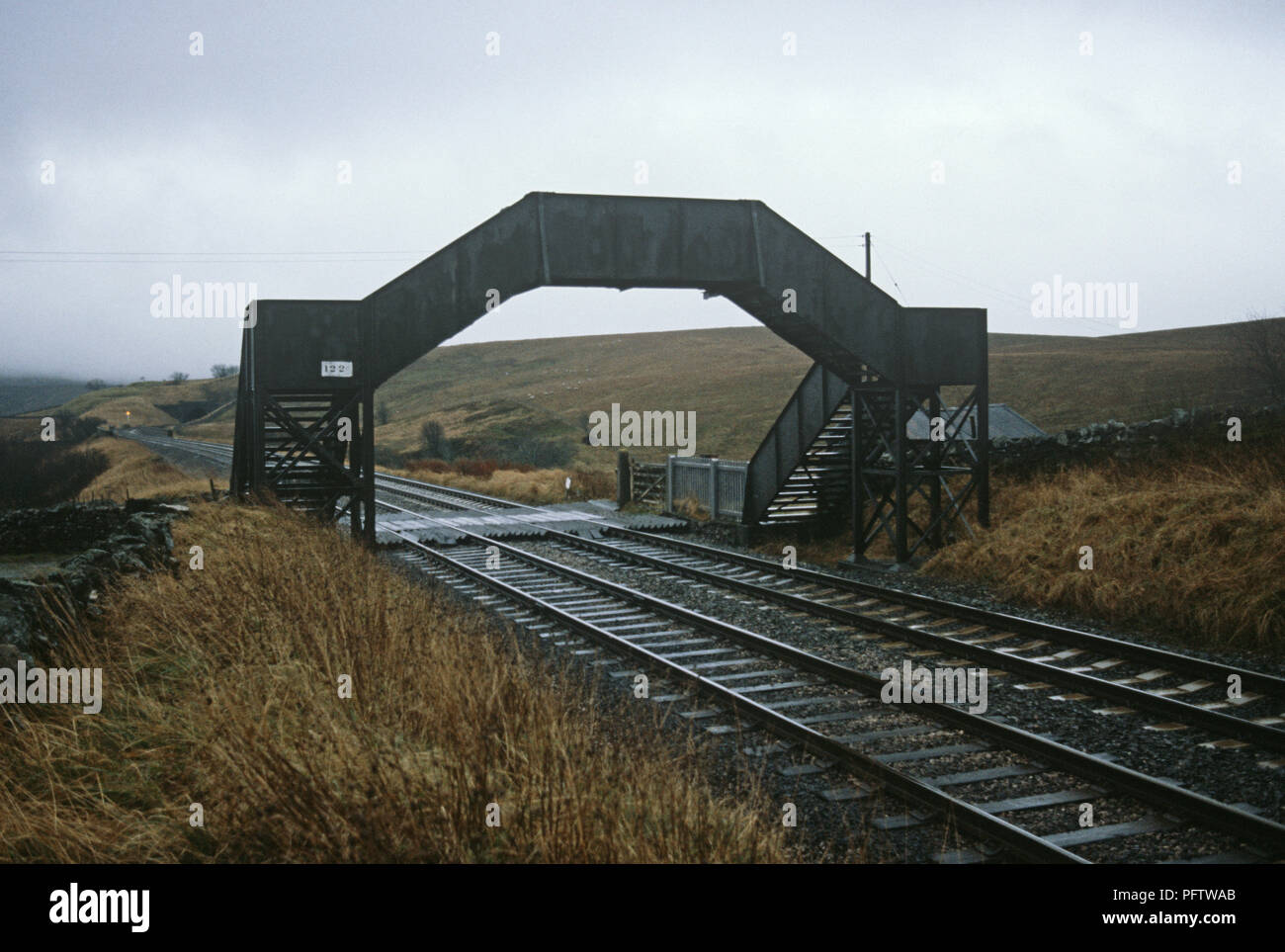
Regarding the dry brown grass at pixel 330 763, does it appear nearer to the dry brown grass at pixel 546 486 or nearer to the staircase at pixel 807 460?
the staircase at pixel 807 460

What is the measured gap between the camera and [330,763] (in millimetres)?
4641

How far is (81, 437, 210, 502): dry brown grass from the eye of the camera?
117 ft

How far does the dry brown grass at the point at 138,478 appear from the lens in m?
35.6

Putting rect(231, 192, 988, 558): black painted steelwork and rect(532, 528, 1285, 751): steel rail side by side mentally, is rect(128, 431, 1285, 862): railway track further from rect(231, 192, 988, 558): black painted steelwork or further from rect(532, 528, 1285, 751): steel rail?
rect(231, 192, 988, 558): black painted steelwork

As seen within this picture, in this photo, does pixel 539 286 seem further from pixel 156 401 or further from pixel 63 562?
pixel 156 401

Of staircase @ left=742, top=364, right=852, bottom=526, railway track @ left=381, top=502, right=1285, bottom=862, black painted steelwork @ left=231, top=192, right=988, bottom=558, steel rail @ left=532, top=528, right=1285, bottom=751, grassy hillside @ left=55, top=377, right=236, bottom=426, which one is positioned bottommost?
railway track @ left=381, top=502, right=1285, bottom=862

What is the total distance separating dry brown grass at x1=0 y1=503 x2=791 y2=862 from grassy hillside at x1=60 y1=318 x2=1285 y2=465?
44.1 metres

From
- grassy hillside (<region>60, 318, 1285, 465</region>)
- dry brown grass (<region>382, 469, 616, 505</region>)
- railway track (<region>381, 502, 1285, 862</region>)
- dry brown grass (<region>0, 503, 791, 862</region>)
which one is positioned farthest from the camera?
grassy hillside (<region>60, 318, 1285, 465</region>)

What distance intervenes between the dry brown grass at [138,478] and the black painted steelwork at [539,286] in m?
18.3

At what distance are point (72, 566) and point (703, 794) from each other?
987 centimetres

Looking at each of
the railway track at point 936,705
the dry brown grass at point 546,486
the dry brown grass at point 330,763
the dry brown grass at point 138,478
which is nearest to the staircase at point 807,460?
the railway track at point 936,705

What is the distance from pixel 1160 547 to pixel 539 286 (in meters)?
9.73

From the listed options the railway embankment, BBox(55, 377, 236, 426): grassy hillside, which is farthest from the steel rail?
BBox(55, 377, 236, 426): grassy hillside

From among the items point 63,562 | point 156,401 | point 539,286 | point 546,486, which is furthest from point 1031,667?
point 156,401
